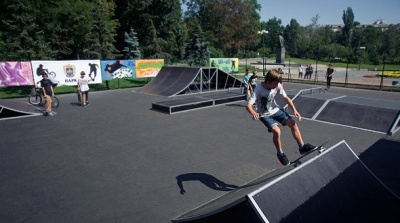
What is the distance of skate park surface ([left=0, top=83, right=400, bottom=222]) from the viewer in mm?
4586

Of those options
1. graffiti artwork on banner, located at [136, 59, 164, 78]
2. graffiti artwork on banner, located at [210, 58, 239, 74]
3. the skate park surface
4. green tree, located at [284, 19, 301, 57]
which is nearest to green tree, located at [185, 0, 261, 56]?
graffiti artwork on banner, located at [210, 58, 239, 74]

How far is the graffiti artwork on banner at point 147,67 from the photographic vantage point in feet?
73.6

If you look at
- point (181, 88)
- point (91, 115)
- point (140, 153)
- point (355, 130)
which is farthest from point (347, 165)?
point (181, 88)

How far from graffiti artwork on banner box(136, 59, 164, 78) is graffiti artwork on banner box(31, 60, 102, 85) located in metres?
3.73

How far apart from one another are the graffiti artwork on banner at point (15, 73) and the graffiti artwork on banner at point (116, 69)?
4.91 m

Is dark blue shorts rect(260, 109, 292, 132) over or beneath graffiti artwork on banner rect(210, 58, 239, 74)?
beneath

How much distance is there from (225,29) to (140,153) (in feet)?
178

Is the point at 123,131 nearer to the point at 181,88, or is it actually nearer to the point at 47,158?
A: the point at 47,158

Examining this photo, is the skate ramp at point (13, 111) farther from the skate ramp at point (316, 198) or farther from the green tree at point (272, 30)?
the green tree at point (272, 30)

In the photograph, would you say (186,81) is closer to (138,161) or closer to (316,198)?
(138,161)

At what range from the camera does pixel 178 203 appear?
4.64 metres

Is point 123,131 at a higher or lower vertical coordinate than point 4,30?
lower

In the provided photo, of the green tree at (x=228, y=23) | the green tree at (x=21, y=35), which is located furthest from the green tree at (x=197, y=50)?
the green tree at (x=21, y=35)

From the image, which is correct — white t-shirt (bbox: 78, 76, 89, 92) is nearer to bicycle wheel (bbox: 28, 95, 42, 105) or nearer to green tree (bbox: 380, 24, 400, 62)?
bicycle wheel (bbox: 28, 95, 42, 105)
